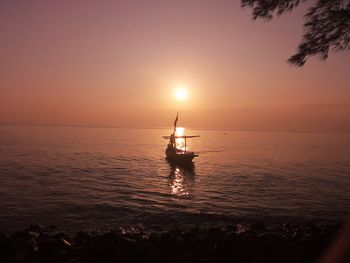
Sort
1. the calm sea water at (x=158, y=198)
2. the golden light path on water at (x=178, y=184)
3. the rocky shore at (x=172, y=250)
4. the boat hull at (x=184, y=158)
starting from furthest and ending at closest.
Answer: the boat hull at (x=184, y=158) → the golden light path on water at (x=178, y=184) → the calm sea water at (x=158, y=198) → the rocky shore at (x=172, y=250)

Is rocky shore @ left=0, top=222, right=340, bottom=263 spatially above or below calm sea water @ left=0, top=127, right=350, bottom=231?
above

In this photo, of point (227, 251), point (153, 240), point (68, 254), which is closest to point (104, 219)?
point (153, 240)

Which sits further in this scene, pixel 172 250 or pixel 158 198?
pixel 158 198

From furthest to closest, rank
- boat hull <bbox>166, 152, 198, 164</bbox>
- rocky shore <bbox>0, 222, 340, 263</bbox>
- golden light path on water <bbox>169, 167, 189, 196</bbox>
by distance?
1. boat hull <bbox>166, 152, 198, 164</bbox>
2. golden light path on water <bbox>169, 167, 189, 196</bbox>
3. rocky shore <bbox>0, 222, 340, 263</bbox>

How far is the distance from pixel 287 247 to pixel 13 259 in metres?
9.16

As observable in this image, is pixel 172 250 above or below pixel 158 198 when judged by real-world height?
above

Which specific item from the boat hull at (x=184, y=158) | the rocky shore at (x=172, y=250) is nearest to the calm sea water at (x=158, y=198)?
the rocky shore at (x=172, y=250)

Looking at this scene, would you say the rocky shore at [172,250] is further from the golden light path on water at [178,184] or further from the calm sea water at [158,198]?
the golden light path on water at [178,184]

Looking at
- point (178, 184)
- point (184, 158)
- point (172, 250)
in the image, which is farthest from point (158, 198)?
point (184, 158)

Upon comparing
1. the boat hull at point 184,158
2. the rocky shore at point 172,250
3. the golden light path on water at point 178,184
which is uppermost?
the rocky shore at point 172,250

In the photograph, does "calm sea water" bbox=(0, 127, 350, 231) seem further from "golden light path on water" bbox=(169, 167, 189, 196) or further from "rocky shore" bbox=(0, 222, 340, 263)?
"rocky shore" bbox=(0, 222, 340, 263)

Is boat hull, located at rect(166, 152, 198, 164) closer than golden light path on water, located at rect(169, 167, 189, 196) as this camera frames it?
No

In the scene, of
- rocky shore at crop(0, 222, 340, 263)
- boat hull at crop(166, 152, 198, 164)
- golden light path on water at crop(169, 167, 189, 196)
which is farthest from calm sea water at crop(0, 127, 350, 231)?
boat hull at crop(166, 152, 198, 164)

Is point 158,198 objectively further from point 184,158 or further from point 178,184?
point 184,158
